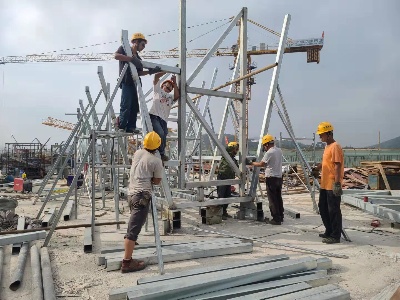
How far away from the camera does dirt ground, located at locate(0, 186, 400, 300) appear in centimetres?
398

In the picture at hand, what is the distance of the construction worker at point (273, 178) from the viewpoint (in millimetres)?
7715

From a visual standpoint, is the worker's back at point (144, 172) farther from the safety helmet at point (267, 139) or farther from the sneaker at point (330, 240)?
the safety helmet at point (267, 139)

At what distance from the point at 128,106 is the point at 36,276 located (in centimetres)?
349

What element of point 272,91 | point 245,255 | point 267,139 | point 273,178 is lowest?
point 245,255

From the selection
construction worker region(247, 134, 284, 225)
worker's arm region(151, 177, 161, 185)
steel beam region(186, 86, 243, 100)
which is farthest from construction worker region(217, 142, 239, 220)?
worker's arm region(151, 177, 161, 185)

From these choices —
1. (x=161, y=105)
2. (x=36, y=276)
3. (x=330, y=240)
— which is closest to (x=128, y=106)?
(x=161, y=105)

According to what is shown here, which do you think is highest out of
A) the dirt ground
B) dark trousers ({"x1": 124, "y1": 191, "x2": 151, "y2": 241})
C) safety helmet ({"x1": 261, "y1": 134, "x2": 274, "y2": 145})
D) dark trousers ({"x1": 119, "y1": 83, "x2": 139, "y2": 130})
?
dark trousers ({"x1": 119, "y1": 83, "x2": 139, "y2": 130})

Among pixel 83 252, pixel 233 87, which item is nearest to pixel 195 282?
pixel 83 252

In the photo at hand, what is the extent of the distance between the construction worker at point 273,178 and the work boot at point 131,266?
3.98 meters

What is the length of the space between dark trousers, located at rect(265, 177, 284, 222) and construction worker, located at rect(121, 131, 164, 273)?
3.92 m

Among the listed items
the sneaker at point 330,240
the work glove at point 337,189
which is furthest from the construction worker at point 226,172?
the work glove at point 337,189

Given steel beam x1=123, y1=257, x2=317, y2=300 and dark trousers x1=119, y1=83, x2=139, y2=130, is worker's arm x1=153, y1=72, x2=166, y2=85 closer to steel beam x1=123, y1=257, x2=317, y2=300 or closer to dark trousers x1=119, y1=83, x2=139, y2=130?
dark trousers x1=119, y1=83, x2=139, y2=130

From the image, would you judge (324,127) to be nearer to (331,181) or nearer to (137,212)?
(331,181)

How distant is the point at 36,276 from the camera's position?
13.4ft
